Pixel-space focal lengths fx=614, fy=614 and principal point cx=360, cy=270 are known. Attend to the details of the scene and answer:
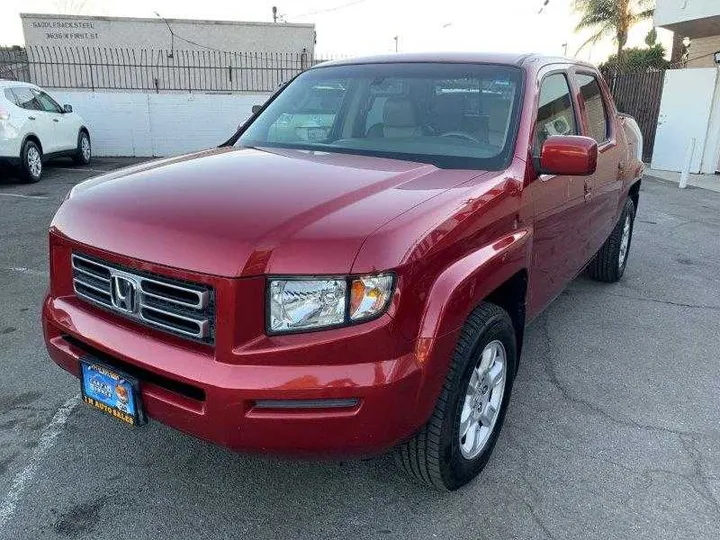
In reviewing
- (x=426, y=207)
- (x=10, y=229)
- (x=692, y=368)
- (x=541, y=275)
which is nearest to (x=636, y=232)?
(x=692, y=368)

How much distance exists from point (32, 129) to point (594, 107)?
934 cm

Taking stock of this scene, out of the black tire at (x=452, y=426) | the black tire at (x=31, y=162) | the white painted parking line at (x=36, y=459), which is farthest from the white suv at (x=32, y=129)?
the black tire at (x=452, y=426)

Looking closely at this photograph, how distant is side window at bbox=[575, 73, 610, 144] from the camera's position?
4094mm

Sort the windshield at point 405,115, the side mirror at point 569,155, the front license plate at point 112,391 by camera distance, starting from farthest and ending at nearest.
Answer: the windshield at point 405,115 < the side mirror at point 569,155 < the front license plate at point 112,391

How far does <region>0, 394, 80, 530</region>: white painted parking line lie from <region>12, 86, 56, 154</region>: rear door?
830 centimetres

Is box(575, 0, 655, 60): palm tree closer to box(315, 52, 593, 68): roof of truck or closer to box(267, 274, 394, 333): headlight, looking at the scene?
box(315, 52, 593, 68): roof of truck

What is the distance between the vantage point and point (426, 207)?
7.30 feet

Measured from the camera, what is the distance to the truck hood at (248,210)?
1961mm

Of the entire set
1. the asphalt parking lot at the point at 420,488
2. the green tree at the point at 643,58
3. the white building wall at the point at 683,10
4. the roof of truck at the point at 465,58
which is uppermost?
the white building wall at the point at 683,10

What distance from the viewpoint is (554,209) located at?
324 centimetres

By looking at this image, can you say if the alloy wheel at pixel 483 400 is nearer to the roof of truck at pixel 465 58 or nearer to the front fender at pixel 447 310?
the front fender at pixel 447 310

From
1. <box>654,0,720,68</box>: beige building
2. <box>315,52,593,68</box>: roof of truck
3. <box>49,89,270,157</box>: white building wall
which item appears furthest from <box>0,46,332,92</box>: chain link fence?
<box>315,52,593,68</box>: roof of truck

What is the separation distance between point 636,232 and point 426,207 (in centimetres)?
646

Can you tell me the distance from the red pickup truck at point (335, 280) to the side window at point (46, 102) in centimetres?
955
